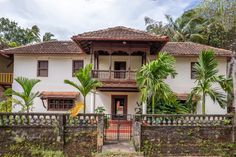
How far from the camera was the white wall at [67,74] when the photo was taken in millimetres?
19859

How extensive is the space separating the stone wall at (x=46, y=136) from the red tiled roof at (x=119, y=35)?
6.18m

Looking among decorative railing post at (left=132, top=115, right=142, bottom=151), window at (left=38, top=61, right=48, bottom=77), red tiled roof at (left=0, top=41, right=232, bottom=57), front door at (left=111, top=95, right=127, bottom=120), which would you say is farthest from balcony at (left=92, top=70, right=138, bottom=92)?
decorative railing post at (left=132, top=115, right=142, bottom=151)

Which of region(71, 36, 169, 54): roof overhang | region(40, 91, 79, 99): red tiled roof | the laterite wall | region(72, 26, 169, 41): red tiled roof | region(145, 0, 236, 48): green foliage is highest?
region(145, 0, 236, 48): green foliage

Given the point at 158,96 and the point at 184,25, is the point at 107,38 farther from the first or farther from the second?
the point at 184,25

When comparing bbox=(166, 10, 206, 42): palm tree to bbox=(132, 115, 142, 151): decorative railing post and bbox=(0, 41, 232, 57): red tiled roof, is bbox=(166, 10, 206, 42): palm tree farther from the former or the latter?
bbox=(132, 115, 142, 151): decorative railing post

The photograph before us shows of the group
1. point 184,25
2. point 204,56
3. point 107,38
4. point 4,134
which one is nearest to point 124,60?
point 107,38

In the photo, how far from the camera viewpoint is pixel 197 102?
18844 mm

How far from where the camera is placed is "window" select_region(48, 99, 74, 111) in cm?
→ 1978

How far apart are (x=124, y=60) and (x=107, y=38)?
376 cm

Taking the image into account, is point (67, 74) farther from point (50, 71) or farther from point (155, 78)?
point (155, 78)

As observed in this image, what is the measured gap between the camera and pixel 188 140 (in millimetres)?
12078

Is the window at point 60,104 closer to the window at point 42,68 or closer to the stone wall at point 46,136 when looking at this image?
the window at point 42,68

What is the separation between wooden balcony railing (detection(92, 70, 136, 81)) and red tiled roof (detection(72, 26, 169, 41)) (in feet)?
7.18

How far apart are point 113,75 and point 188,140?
761 cm
